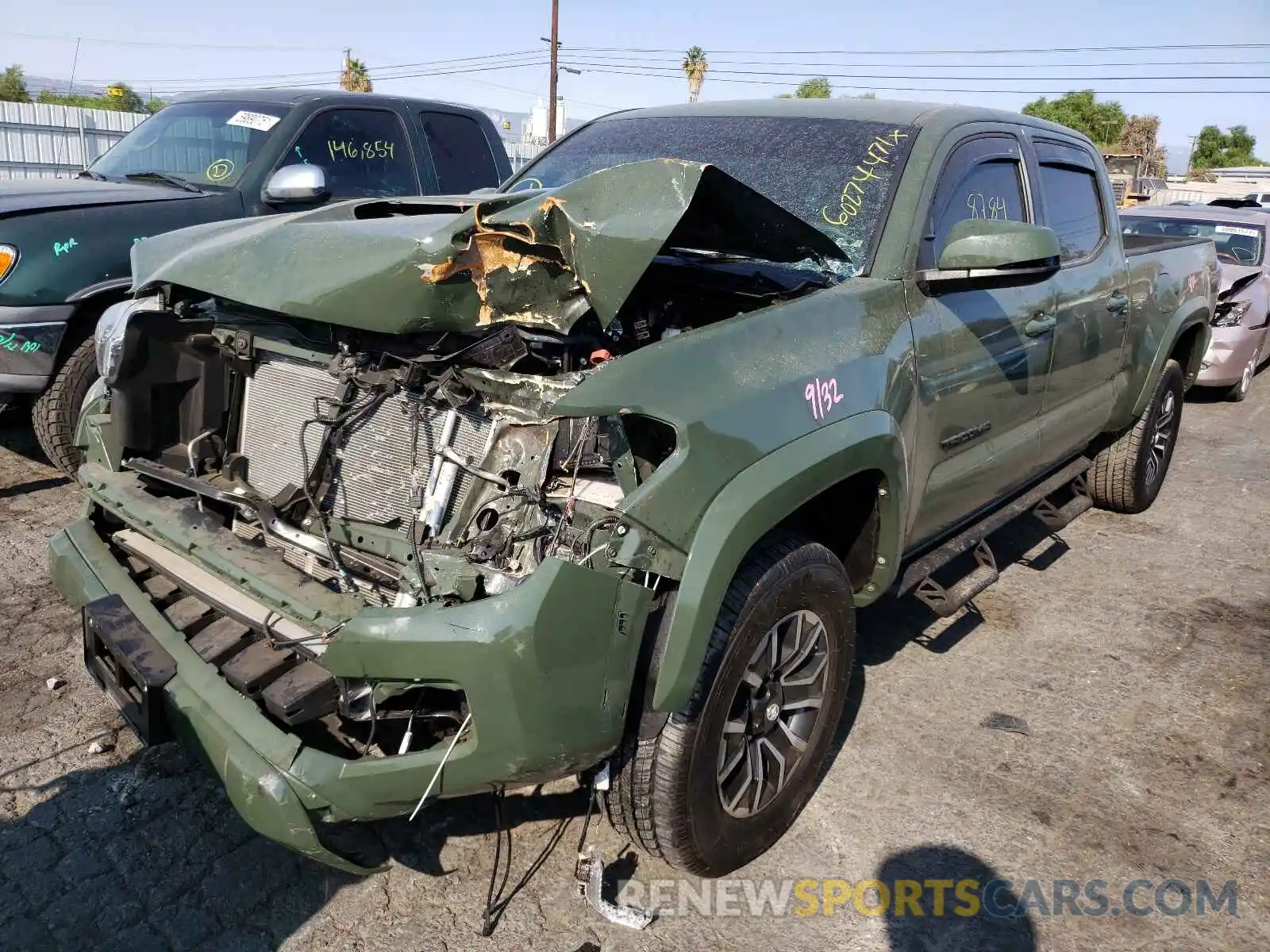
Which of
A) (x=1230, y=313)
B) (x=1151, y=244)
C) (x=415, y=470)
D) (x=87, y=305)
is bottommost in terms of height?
(x=1230, y=313)

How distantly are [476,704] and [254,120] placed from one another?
4834 millimetres

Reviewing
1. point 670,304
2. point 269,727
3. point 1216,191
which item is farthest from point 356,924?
point 1216,191

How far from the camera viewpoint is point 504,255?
7.95 feet

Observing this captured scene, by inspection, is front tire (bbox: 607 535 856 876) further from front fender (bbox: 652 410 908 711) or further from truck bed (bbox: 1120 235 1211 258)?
truck bed (bbox: 1120 235 1211 258)

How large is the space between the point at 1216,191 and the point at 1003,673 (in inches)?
1368

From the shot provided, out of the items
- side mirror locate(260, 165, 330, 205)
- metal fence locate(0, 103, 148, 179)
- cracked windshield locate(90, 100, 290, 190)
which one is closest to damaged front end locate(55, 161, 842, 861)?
side mirror locate(260, 165, 330, 205)

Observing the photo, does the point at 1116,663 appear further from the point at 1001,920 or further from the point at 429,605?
the point at 429,605

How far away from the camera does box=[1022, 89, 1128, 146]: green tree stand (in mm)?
50938

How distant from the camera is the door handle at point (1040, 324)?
353 centimetres

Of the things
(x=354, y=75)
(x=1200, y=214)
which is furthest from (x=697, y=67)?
(x=1200, y=214)

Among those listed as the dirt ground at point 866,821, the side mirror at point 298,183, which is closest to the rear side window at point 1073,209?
the dirt ground at point 866,821

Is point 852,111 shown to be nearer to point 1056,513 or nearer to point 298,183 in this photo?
point 1056,513

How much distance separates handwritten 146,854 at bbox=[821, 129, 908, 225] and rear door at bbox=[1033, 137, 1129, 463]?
96 cm

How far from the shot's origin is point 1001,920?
8.50 feet
